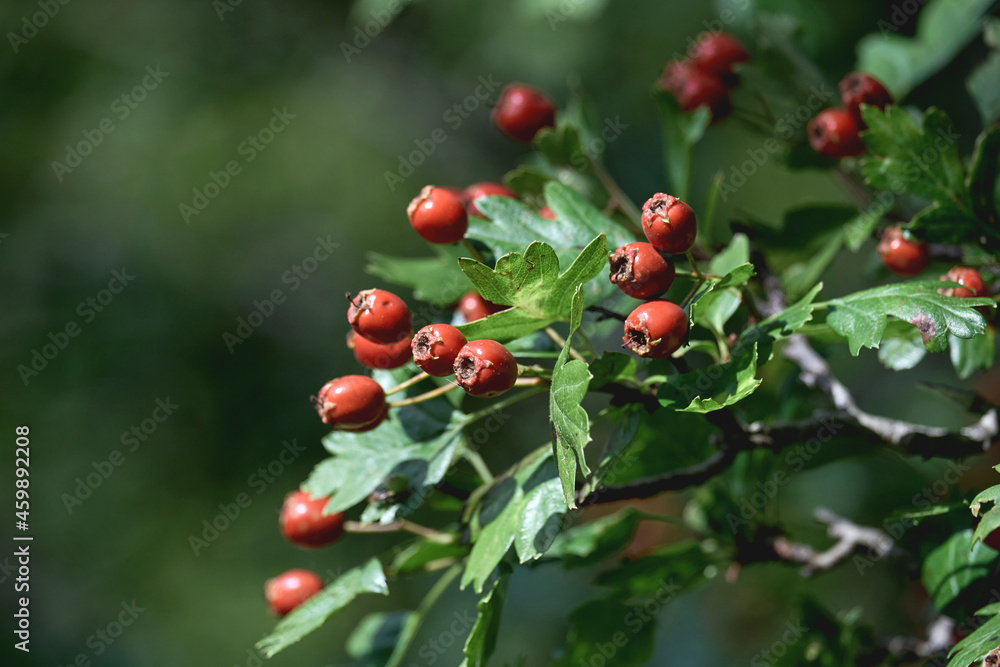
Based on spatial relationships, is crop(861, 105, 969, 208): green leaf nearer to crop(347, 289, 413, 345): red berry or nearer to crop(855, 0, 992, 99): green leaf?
crop(855, 0, 992, 99): green leaf

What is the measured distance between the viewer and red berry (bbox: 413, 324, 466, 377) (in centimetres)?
111

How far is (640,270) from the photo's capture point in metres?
1.11

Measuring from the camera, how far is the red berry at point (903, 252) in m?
1.45

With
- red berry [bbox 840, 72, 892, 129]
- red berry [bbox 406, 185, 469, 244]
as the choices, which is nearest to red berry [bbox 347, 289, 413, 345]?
red berry [bbox 406, 185, 469, 244]

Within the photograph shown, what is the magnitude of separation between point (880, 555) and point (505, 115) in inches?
50.9

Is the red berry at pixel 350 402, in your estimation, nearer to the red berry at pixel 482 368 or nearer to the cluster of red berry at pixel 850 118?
the red berry at pixel 482 368

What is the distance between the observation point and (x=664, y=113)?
1.83 metres

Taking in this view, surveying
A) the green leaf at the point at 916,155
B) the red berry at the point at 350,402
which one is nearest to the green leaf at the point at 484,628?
the red berry at the point at 350,402

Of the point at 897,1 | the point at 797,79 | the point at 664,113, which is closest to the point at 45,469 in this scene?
the point at 664,113

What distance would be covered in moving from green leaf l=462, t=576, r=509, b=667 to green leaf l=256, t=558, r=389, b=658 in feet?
0.60

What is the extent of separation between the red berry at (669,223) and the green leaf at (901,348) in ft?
1.54

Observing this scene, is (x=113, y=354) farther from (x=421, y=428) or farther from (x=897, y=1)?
(x=897, y=1)

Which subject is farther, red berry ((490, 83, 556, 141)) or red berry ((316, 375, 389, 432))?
red berry ((490, 83, 556, 141))

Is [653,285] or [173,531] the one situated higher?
[653,285]
